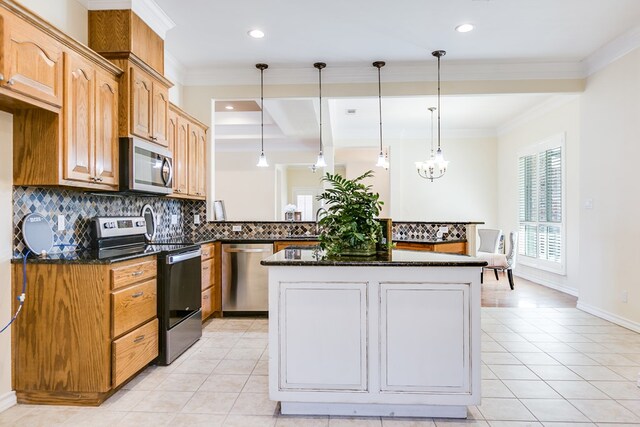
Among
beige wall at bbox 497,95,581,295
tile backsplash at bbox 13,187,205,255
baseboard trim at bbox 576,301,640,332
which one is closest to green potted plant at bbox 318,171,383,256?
tile backsplash at bbox 13,187,205,255

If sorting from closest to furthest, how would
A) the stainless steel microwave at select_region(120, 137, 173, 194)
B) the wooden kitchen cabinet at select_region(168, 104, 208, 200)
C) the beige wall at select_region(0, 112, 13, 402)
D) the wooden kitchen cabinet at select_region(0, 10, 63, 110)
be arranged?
the wooden kitchen cabinet at select_region(0, 10, 63, 110) < the beige wall at select_region(0, 112, 13, 402) < the stainless steel microwave at select_region(120, 137, 173, 194) < the wooden kitchen cabinet at select_region(168, 104, 208, 200)

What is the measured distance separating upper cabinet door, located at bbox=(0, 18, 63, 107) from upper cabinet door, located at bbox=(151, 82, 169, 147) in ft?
3.23

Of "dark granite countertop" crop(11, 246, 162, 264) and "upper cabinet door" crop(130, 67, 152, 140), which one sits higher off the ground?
"upper cabinet door" crop(130, 67, 152, 140)

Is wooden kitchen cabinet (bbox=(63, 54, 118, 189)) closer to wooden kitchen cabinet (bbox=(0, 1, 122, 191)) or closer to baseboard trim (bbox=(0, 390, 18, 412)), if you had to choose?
wooden kitchen cabinet (bbox=(0, 1, 122, 191))

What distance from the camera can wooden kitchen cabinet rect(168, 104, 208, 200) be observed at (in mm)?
3854

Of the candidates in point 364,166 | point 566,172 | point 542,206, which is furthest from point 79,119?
point 364,166

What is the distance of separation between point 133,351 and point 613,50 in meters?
5.02

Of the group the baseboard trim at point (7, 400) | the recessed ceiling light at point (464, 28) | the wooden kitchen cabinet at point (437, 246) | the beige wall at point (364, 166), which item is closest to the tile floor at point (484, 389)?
the baseboard trim at point (7, 400)

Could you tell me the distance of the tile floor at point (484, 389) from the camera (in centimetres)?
219

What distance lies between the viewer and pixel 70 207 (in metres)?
2.83

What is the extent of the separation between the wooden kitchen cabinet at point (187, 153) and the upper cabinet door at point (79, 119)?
119 cm

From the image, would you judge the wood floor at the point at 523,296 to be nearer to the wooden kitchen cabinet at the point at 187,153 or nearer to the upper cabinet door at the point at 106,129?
the wooden kitchen cabinet at the point at 187,153

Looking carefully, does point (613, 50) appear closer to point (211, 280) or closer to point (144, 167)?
point (144, 167)

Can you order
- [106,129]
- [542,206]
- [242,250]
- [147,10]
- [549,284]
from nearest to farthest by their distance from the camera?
[106,129] → [147,10] → [242,250] → [549,284] → [542,206]
